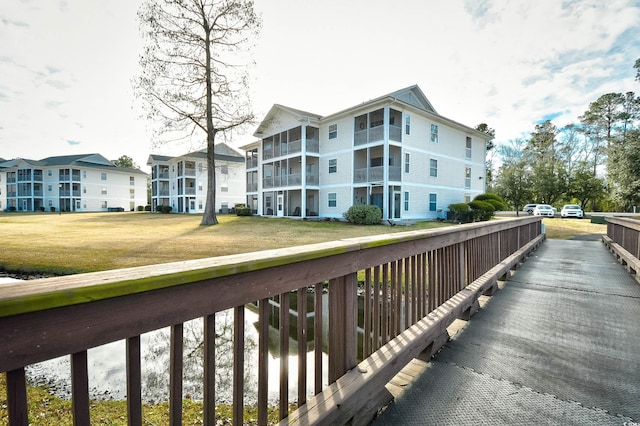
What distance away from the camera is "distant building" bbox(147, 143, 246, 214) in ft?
129

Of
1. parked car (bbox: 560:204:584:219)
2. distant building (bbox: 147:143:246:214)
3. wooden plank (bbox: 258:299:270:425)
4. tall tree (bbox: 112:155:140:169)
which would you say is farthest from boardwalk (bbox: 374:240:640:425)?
tall tree (bbox: 112:155:140:169)

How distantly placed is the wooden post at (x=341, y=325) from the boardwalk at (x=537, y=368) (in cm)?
45

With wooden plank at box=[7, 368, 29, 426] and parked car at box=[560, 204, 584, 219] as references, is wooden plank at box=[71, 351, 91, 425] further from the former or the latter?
parked car at box=[560, 204, 584, 219]

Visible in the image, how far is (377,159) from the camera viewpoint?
22.9m

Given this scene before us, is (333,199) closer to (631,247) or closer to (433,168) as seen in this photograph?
(433,168)

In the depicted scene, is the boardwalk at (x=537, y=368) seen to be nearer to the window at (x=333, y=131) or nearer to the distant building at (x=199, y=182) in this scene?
the window at (x=333, y=131)

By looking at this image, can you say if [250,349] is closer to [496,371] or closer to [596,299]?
[496,371]

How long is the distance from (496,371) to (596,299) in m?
3.21

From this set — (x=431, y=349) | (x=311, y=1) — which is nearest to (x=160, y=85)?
(x=311, y=1)

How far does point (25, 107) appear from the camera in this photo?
11766 mm

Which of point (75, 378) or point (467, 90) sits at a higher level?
point (467, 90)

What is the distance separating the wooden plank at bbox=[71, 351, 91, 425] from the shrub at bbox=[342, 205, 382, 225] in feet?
60.4

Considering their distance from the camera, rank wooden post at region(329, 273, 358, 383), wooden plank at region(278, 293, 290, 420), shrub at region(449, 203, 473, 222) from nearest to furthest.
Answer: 1. wooden plank at region(278, 293, 290, 420)
2. wooden post at region(329, 273, 358, 383)
3. shrub at region(449, 203, 473, 222)

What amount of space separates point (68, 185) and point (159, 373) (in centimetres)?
5911
